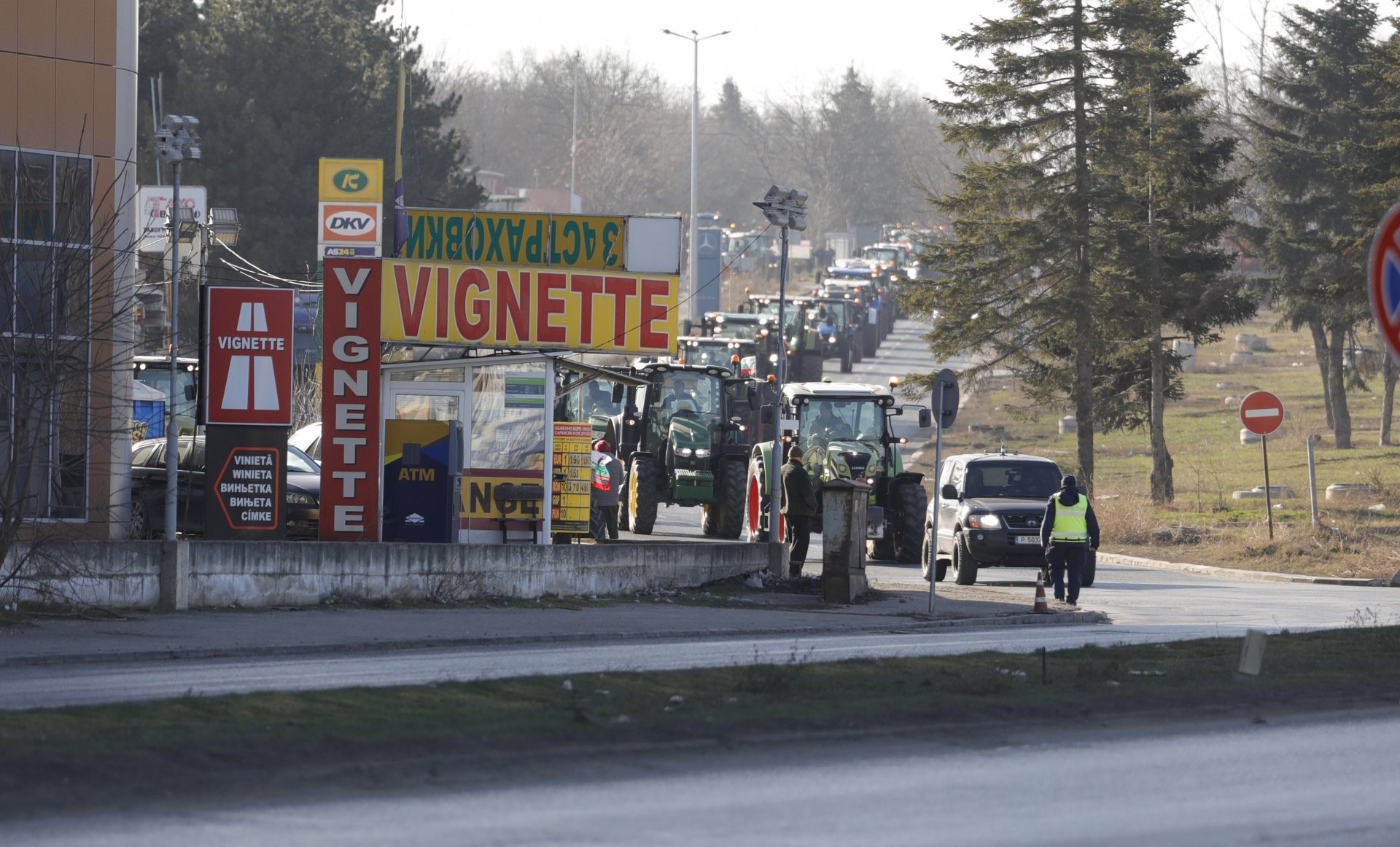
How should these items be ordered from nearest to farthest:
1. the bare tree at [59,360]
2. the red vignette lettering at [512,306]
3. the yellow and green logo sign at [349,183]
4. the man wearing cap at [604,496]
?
1. the bare tree at [59,360]
2. the red vignette lettering at [512,306]
3. the man wearing cap at [604,496]
4. the yellow and green logo sign at [349,183]

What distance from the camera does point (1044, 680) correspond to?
13117 mm

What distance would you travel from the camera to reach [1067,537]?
22.6 m

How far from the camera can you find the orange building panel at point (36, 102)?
1936cm

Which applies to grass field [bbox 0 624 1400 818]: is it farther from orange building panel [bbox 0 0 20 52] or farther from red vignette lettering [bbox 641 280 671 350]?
orange building panel [bbox 0 0 20 52]

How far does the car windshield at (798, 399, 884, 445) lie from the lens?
2919cm

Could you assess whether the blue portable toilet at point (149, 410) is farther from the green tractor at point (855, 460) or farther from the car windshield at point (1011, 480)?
the car windshield at point (1011, 480)

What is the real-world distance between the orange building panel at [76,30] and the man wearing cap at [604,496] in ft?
31.4

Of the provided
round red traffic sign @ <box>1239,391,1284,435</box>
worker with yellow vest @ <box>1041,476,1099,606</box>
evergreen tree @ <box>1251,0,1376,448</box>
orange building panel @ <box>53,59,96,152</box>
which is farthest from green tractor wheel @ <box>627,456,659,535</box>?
evergreen tree @ <box>1251,0,1376,448</box>

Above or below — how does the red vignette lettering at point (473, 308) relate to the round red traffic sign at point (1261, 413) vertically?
above

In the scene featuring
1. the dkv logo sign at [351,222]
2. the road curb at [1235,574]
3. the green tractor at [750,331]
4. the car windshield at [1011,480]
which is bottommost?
the road curb at [1235,574]

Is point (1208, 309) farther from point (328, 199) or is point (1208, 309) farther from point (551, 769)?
point (551, 769)

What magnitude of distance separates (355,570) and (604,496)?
6559 mm

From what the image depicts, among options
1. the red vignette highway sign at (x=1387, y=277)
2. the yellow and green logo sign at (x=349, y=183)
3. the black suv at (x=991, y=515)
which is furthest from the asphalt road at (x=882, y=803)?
the yellow and green logo sign at (x=349, y=183)

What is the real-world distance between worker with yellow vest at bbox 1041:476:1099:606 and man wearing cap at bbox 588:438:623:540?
6629 millimetres
